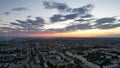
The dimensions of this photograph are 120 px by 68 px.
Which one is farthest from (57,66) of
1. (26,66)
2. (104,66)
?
(104,66)

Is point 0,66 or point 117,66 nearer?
point 117,66

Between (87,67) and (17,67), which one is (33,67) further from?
(87,67)

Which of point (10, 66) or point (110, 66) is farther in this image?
point (10, 66)

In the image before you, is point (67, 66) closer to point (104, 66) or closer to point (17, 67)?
point (104, 66)

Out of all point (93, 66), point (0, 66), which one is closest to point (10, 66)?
point (0, 66)

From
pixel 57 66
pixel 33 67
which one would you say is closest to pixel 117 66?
pixel 57 66

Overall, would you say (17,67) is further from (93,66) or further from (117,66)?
(117,66)

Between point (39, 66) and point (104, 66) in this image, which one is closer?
point (104, 66)
